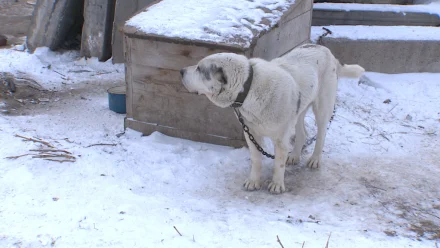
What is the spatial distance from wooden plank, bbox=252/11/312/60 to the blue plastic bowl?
6.91 ft

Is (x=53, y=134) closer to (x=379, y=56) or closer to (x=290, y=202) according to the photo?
(x=290, y=202)

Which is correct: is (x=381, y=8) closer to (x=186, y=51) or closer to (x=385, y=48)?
(x=385, y=48)

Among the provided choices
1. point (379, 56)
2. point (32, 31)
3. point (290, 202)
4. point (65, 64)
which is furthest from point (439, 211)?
point (32, 31)

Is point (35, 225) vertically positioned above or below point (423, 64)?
below

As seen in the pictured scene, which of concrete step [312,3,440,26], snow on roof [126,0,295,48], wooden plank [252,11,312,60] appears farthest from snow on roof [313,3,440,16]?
snow on roof [126,0,295,48]

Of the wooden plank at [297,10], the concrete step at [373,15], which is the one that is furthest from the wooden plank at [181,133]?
the concrete step at [373,15]

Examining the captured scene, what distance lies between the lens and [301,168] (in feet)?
16.2

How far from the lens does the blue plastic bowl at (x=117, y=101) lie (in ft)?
20.0

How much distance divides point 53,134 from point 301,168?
2.95m

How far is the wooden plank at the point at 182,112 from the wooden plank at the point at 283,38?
0.81 metres

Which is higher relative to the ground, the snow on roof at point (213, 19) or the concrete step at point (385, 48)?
the snow on roof at point (213, 19)

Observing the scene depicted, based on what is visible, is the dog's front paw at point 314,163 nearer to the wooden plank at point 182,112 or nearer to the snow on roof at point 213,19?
the wooden plank at point 182,112

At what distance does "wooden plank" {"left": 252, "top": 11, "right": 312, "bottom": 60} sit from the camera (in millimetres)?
5059

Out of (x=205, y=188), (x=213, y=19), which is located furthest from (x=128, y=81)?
(x=205, y=188)
